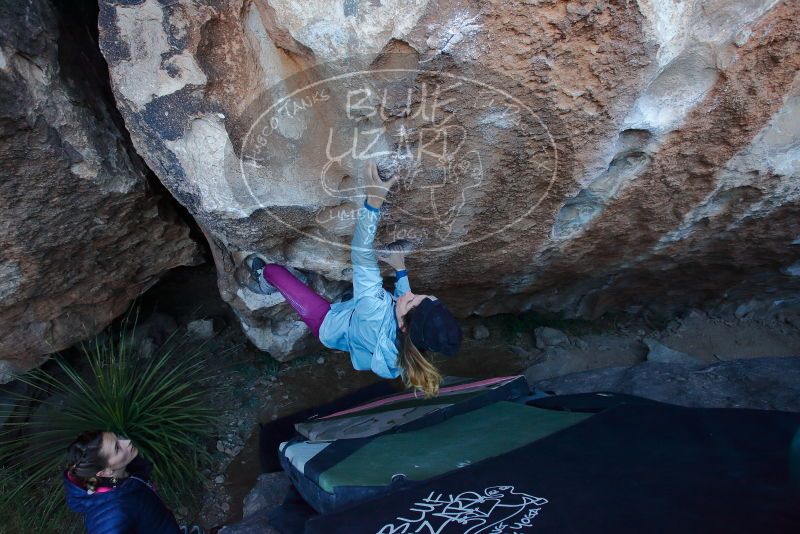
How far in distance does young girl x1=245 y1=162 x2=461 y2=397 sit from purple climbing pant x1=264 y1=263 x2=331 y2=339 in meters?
0.08

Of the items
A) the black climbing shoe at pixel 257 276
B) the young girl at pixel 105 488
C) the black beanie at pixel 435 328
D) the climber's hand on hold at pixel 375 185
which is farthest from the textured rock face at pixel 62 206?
the black beanie at pixel 435 328

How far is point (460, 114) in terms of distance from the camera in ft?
6.23

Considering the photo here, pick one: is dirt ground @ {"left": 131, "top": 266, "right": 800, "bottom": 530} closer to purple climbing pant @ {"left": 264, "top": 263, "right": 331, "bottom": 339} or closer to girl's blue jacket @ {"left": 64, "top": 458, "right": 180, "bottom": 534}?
girl's blue jacket @ {"left": 64, "top": 458, "right": 180, "bottom": 534}

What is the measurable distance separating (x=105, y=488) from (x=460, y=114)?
6.15 ft

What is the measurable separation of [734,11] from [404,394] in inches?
87.9

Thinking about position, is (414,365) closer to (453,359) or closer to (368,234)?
(368,234)

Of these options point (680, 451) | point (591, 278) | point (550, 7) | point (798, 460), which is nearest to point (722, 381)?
point (591, 278)

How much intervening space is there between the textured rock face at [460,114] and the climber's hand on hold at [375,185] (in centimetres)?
5

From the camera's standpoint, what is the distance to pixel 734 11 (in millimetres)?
1799

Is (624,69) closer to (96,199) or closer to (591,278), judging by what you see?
(591,278)

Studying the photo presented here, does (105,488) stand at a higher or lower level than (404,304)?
lower

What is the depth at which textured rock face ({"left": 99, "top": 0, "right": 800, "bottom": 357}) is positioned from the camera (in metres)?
1.71

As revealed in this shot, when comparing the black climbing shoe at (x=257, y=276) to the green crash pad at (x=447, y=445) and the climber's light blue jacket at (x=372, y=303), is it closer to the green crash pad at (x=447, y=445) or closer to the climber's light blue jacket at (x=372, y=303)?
the climber's light blue jacket at (x=372, y=303)

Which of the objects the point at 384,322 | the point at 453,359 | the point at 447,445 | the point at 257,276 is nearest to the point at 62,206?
the point at 257,276
